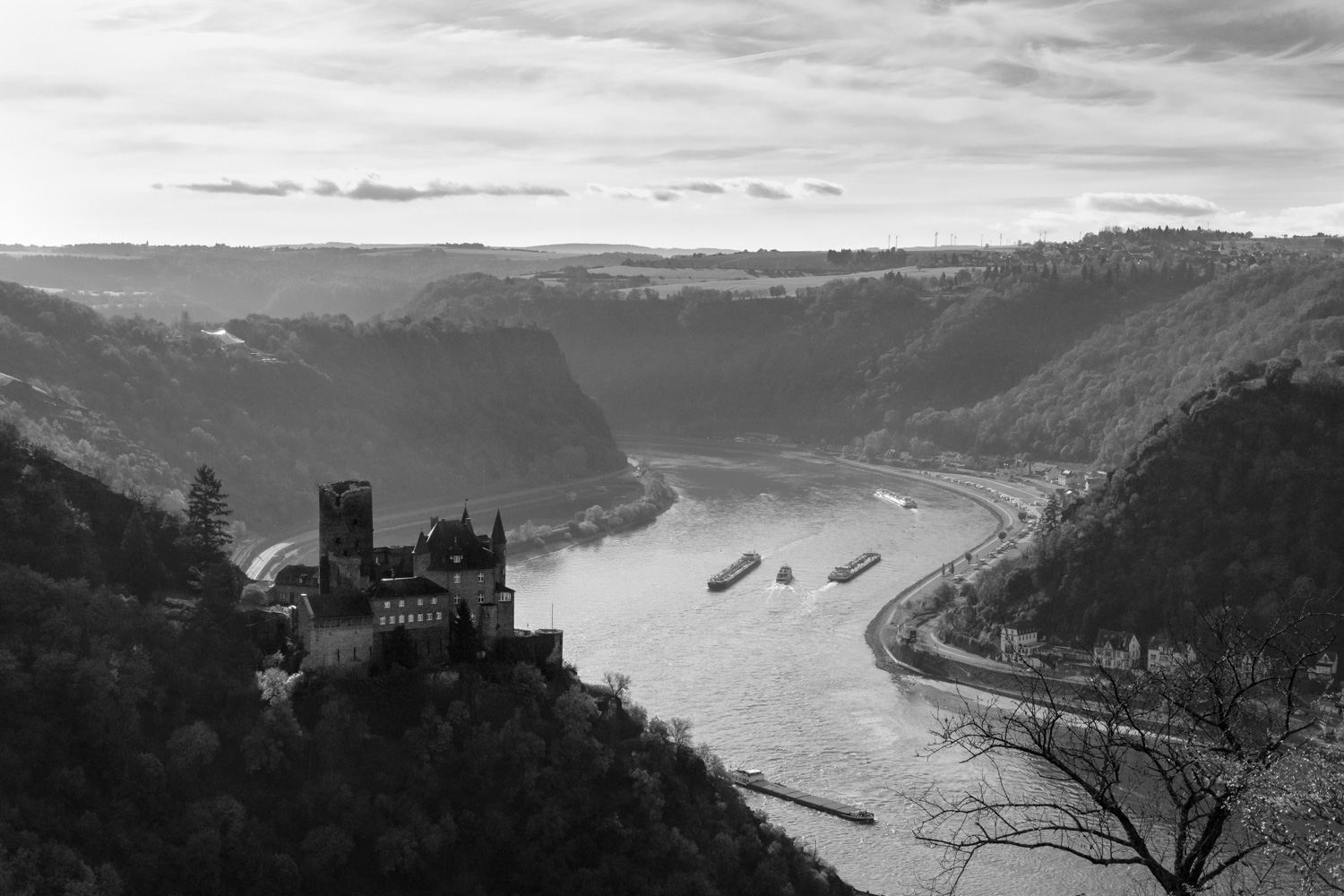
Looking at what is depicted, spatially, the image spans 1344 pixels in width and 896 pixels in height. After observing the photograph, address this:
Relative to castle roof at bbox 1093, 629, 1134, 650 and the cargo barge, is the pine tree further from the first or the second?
the cargo barge

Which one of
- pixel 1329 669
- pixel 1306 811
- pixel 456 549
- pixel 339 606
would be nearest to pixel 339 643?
pixel 339 606

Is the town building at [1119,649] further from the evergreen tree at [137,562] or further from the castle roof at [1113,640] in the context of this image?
the evergreen tree at [137,562]

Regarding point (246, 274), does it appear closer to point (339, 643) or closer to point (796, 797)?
point (796, 797)

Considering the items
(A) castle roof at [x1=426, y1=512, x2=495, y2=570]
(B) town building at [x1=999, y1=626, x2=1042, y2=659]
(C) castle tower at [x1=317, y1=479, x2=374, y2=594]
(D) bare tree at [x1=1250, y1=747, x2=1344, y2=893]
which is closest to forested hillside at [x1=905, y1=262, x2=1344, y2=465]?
(B) town building at [x1=999, y1=626, x2=1042, y2=659]

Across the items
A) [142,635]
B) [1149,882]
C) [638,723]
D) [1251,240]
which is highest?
[1251,240]

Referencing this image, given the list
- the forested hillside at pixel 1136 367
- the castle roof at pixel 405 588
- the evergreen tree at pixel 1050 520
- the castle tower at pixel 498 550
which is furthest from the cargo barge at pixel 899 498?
the castle roof at pixel 405 588

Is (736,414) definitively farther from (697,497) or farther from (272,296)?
(272,296)

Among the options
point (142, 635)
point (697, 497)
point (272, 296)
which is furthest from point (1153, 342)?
point (272, 296)
